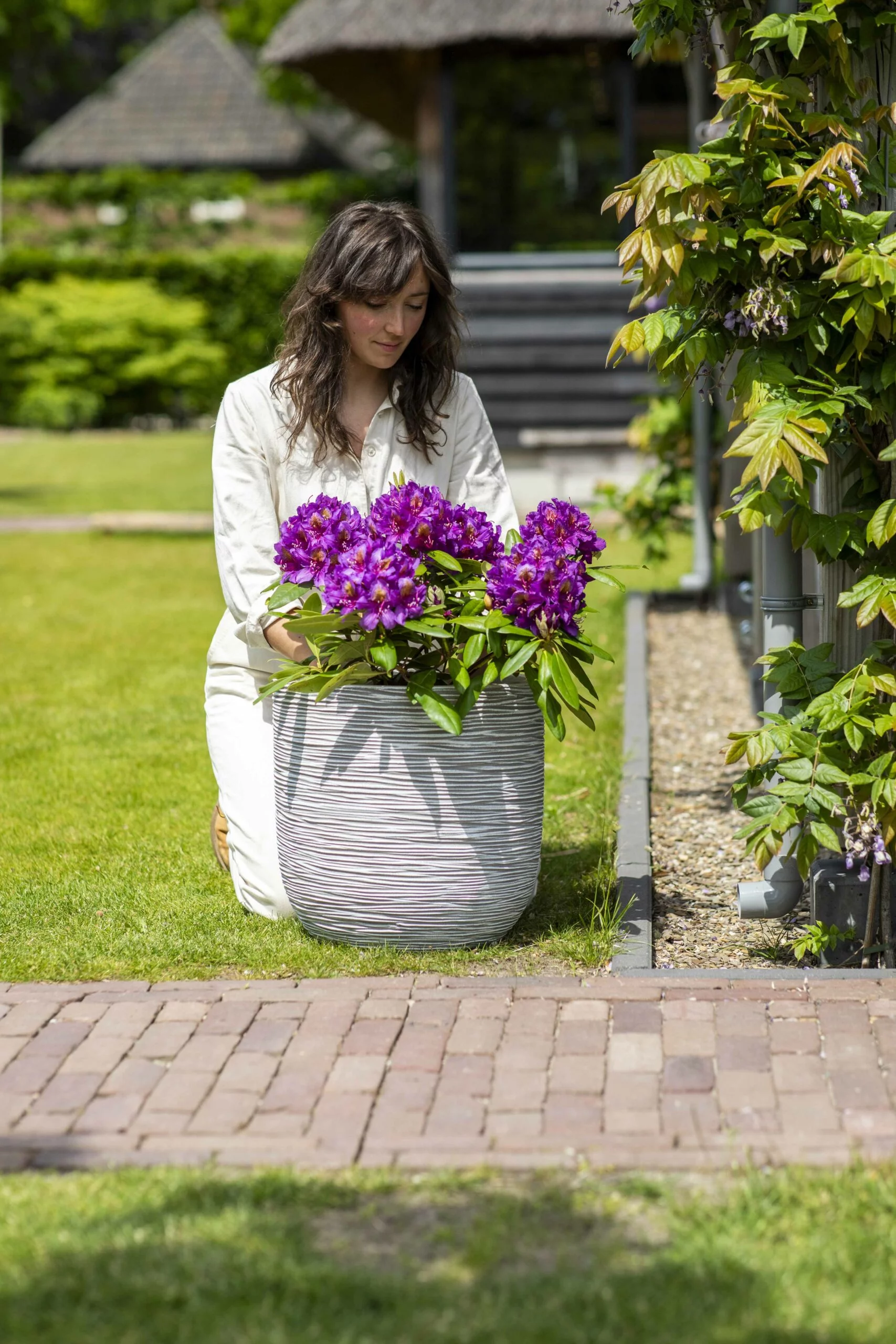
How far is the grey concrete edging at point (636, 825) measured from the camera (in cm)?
377

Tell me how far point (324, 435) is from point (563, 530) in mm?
800

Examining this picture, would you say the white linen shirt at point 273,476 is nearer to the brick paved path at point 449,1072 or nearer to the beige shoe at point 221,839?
the beige shoe at point 221,839

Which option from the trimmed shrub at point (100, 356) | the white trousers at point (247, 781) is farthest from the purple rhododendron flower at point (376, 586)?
the trimmed shrub at point (100, 356)

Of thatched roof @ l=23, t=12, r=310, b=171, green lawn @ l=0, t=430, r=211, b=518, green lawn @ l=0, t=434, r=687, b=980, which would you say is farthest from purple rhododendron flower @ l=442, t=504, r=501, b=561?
thatched roof @ l=23, t=12, r=310, b=171

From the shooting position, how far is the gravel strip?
402 cm

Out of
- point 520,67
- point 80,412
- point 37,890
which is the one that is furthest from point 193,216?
point 37,890

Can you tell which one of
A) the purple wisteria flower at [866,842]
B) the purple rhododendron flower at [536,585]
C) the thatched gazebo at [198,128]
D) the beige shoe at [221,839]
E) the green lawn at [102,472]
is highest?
the thatched gazebo at [198,128]

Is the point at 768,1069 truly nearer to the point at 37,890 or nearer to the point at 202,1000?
the point at 202,1000

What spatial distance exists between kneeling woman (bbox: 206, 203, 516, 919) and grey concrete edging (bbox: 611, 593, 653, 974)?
0.87 m

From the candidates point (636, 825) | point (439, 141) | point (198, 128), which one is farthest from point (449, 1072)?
point (198, 128)

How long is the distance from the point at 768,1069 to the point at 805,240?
1.72m

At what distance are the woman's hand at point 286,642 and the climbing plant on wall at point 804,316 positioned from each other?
998 millimetres

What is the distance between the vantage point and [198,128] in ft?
112

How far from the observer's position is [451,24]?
471 inches
